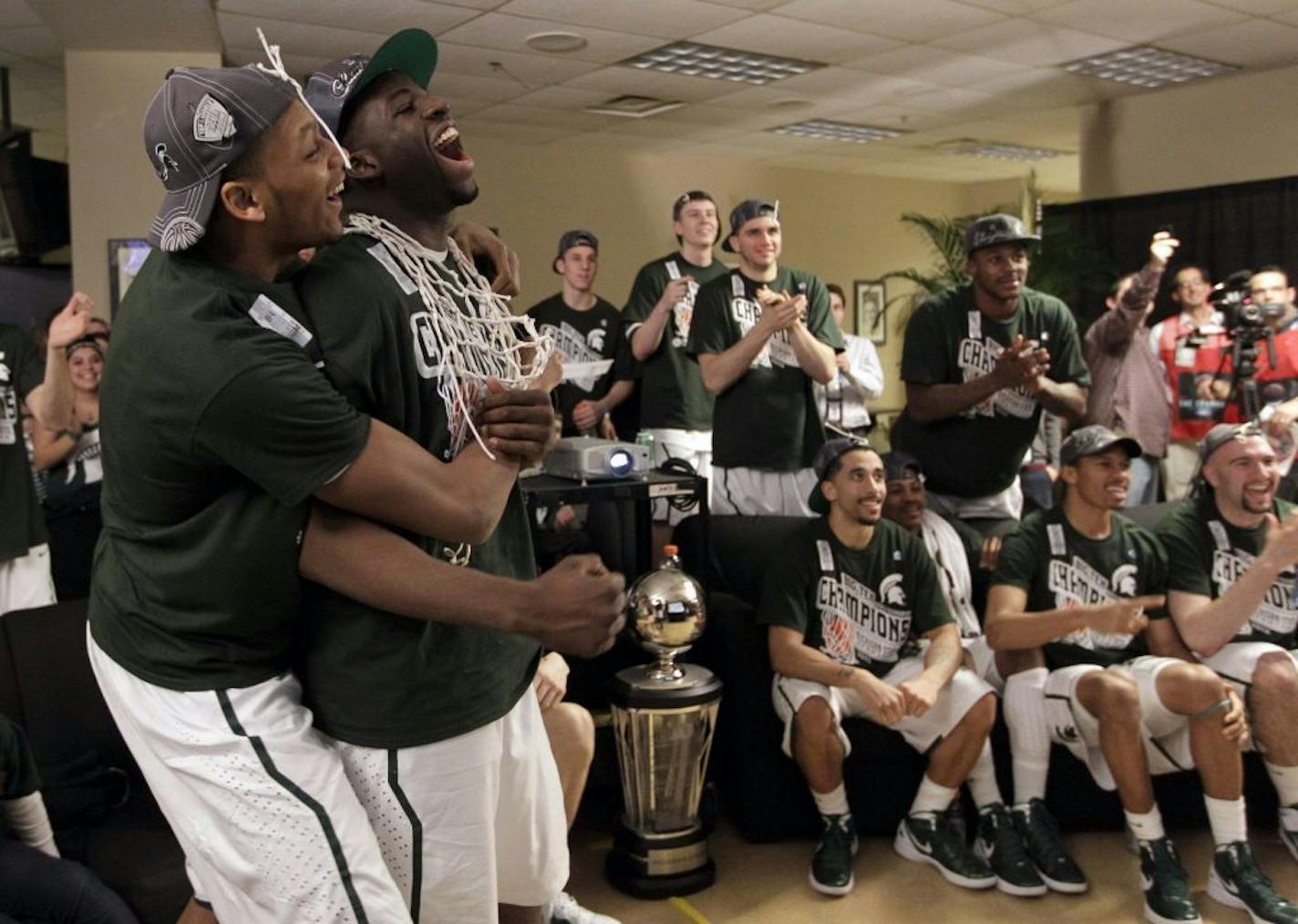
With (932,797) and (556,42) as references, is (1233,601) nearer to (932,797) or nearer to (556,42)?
(932,797)

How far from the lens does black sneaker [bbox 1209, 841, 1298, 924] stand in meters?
2.78

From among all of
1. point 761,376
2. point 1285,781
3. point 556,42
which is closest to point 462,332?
point 761,376

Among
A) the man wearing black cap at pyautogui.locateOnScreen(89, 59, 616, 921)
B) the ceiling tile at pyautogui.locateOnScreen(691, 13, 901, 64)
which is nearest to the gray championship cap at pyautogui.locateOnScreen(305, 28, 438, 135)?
the man wearing black cap at pyautogui.locateOnScreen(89, 59, 616, 921)

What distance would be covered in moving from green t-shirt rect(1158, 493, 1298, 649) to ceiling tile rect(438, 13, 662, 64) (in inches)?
147

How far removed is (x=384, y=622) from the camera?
1293 mm

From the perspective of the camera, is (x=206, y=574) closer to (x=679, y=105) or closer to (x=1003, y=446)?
(x=1003, y=446)

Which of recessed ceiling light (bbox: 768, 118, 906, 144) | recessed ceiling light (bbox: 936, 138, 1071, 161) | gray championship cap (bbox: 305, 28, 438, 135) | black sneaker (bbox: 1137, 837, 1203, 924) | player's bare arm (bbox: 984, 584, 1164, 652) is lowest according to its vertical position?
black sneaker (bbox: 1137, 837, 1203, 924)

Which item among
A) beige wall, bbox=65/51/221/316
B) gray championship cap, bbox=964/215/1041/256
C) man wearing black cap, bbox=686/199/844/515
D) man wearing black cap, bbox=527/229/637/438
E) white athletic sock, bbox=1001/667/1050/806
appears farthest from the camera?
beige wall, bbox=65/51/221/316

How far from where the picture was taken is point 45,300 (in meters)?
7.50

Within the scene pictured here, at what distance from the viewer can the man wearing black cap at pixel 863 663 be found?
10.0ft

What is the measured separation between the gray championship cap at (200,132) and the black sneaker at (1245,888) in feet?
9.01

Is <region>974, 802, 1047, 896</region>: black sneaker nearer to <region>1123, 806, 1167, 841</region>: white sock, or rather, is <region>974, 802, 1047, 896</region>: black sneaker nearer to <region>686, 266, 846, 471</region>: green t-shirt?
<region>1123, 806, 1167, 841</region>: white sock

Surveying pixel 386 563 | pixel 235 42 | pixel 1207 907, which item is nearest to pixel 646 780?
pixel 1207 907

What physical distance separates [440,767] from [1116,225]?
24.5 ft
